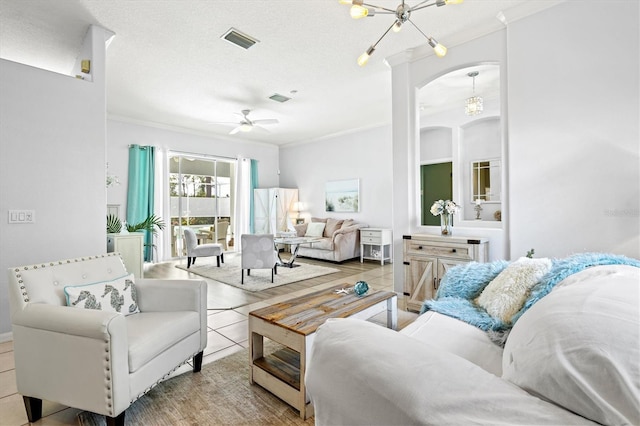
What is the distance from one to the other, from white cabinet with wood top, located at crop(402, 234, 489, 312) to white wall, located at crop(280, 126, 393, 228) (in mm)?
3227

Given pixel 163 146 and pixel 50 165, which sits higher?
pixel 163 146

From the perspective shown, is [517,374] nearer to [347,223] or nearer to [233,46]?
[233,46]

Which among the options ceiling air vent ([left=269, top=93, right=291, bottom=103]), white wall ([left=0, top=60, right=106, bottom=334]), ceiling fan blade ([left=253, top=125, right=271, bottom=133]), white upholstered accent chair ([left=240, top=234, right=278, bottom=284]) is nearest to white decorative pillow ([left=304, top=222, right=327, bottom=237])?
ceiling fan blade ([left=253, top=125, right=271, bottom=133])

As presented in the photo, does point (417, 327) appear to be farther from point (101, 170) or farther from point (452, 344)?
point (101, 170)

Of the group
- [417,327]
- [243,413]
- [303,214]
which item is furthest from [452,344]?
[303,214]

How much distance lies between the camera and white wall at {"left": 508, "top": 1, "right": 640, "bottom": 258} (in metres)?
2.42

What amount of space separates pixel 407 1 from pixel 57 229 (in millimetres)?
3872

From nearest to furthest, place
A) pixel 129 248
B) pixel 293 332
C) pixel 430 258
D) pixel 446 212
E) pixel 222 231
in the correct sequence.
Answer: pixel 293 332 < pixel 430 258 < pixel 446 212 < pixel 129 248 < pixel 222 231

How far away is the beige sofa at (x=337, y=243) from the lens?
630cm

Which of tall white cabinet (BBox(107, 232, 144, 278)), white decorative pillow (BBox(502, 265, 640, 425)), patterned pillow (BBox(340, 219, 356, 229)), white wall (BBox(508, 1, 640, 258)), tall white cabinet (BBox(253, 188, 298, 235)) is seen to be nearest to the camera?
white decorative pillow (BBox(502, 265, 640, 425))

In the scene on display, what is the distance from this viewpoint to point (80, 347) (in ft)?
4.83

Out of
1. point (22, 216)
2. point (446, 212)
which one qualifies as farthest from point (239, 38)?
point (446, 212)

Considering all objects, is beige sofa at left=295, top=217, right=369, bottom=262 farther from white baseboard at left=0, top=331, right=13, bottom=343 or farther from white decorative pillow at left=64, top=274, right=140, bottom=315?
white baseboard at left=0, top=331, right=13, bottom=343

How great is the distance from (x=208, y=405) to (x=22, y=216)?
2447 millimetres
